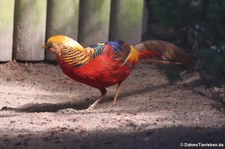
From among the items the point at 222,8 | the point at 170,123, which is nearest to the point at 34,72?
the point at 170,123

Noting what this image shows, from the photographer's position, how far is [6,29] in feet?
22.4

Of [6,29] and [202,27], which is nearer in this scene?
[202,27]

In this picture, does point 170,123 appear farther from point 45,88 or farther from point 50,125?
point 45,88

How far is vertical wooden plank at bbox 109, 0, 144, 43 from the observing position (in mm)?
7332

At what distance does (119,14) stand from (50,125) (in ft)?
9.66

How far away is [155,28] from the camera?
28.1 ft

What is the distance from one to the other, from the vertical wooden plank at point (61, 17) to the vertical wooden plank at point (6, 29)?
43cm

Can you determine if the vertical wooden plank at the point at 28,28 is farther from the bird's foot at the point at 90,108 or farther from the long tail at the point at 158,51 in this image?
the bird's foot at the point at 90,108

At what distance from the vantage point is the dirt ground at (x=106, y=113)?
12.9 feet

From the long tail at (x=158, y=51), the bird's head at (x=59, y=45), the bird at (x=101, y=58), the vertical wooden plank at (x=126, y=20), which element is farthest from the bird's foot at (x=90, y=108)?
the vertical wooden plank at (x=126, y=20)

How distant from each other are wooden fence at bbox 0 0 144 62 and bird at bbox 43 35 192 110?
1.43 m

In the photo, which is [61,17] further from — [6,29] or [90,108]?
[90,108]

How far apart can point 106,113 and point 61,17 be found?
85.4 inches

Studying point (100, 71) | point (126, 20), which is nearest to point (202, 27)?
point (100, 71)
